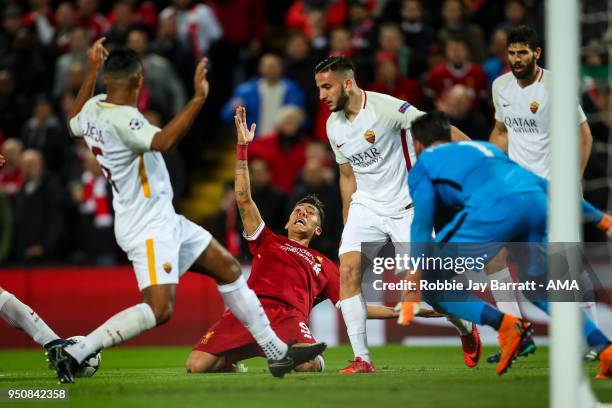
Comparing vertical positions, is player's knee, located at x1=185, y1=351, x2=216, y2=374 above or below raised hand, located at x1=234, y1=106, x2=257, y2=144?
below

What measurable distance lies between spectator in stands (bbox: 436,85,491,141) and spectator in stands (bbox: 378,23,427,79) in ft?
4.40

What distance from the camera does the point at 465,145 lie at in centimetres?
659

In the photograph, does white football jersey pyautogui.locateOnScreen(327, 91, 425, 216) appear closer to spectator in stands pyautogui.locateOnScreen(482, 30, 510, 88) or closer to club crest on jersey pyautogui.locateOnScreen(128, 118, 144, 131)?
club crest on jersey pyautogui.locateOnScreen(128, 118, 144, 131)

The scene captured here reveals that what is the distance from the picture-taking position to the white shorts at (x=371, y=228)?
790cm

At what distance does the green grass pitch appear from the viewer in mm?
5672

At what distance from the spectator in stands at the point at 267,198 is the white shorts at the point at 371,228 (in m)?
3.18

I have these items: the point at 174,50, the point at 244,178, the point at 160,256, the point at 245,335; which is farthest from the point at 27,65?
the point at 160,256

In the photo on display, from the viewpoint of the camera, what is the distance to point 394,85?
455 inches

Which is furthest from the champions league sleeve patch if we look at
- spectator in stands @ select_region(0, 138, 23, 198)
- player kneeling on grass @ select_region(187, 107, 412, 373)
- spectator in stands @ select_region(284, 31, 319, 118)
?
spectator in stands @ select_region(0, 138, 23, 198)

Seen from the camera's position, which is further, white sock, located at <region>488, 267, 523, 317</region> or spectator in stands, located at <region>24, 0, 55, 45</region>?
spectator in stands, located at <region>24, 0, 55, 45</region>

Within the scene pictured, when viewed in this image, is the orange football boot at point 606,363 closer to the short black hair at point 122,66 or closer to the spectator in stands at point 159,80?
the short black hair at point 122,66

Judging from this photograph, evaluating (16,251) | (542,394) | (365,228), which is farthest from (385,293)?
(16,251)

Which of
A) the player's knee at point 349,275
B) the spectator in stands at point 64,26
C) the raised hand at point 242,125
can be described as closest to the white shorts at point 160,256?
the raised hand at point 242,125

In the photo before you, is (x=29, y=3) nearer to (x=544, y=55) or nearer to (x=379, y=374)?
(x=544, y=55)
